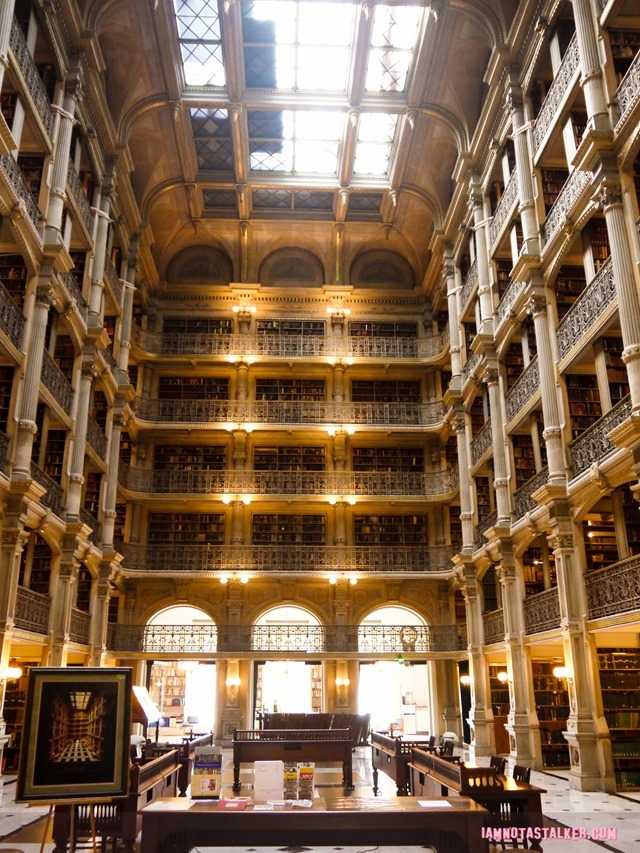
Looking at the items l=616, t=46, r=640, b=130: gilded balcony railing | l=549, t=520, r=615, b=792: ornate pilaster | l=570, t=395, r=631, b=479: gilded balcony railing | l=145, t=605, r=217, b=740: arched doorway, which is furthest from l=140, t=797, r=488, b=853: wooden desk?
l=145, t=605, r=217, b=740: arched doorway

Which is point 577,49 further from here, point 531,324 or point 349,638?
point 349,638

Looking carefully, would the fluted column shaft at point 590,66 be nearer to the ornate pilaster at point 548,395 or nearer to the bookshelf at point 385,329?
the ornate pilaster at point 548,395

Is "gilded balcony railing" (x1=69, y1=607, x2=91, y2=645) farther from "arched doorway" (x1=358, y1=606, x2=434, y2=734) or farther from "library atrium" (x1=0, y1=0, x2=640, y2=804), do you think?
"arched doorway" (x1=358, y1=606, x2=434, y2=734)

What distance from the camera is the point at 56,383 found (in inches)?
506

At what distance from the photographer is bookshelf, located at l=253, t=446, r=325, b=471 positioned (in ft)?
65.2

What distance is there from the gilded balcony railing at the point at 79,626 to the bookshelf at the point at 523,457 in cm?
848

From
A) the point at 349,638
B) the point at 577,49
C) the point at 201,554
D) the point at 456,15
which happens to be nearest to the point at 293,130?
the point at 456,15

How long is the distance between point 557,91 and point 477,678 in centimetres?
1069

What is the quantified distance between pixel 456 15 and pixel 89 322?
29.5ft

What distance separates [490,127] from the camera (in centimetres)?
1480

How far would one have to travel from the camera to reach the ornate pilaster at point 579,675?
31.3ft

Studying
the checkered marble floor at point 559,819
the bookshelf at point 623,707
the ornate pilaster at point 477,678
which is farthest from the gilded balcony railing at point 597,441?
the ornate pilaster at point 477,678

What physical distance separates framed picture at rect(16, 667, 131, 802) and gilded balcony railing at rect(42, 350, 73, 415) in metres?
8.87

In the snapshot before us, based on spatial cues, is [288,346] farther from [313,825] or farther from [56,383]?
[313,825]
